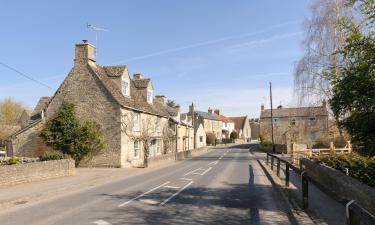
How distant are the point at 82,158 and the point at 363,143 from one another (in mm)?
25462

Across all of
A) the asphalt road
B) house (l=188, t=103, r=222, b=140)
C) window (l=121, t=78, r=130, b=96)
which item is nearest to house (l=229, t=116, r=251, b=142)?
house (l=188, t=103, r=222, b=140)

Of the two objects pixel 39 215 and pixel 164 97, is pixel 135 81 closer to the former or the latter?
pixel 164 97

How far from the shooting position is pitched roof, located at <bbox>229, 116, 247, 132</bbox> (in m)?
137

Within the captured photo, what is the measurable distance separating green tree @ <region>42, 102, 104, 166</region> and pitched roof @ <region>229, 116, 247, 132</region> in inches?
4200

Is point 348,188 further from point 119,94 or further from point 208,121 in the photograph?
point 208,121

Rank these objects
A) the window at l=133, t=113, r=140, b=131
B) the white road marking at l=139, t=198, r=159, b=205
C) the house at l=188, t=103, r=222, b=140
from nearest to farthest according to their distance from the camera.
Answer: the white road marking at l=139, t=198, r=159, b=205 < the window at l=133, t=113, r=140, b=131 < the house at l=188, t=103, r=222, b=140

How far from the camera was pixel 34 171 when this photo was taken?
20953mm

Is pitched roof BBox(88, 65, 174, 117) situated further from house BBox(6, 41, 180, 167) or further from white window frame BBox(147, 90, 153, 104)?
white window frame BBox(147, 90, 153, 104)

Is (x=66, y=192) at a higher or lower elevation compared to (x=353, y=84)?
lower

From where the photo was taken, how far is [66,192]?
689 inches

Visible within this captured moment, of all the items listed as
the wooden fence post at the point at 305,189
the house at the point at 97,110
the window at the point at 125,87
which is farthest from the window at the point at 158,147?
the wooden fence post at the point at 305,189

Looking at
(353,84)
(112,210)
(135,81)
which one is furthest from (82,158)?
(353,84)

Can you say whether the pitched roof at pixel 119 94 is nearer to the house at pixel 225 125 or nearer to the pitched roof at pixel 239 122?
the house at pixel 225 125

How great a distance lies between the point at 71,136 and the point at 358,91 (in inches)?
1011
